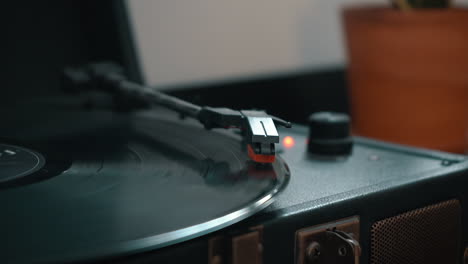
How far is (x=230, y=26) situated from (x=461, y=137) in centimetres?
54

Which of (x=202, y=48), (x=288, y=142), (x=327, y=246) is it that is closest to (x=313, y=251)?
(x=327, y=246)

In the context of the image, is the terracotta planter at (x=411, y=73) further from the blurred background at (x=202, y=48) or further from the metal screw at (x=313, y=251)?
the metal screw at (x=313, y=251)

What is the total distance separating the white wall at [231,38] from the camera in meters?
1.17

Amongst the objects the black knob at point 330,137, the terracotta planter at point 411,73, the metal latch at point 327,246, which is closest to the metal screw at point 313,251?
the metal latch at point 327,246

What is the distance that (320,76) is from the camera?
4.76ft

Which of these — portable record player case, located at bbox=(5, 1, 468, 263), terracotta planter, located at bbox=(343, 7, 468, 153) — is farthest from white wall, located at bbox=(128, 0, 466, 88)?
portable record player case, located at bbox=(5, 1, 468, 263)

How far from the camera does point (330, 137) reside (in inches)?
26.8

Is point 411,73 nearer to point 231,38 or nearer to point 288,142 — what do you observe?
point 231,38

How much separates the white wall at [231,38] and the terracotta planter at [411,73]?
140 mm

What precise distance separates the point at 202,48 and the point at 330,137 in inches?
24.1

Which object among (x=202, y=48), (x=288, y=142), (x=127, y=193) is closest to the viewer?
(x=127, y=193)

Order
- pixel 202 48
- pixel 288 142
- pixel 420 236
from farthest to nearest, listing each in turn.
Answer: pixel 202 48 → pixel 288 142 → pixel 420 236

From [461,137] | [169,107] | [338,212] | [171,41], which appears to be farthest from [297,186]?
[461,137]

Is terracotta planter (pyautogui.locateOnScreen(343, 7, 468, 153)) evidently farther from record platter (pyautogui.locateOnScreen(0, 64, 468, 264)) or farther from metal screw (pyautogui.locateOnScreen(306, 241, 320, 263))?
metal screw (pyautogui.locateOnScreen(306, 241, 320, 263))
